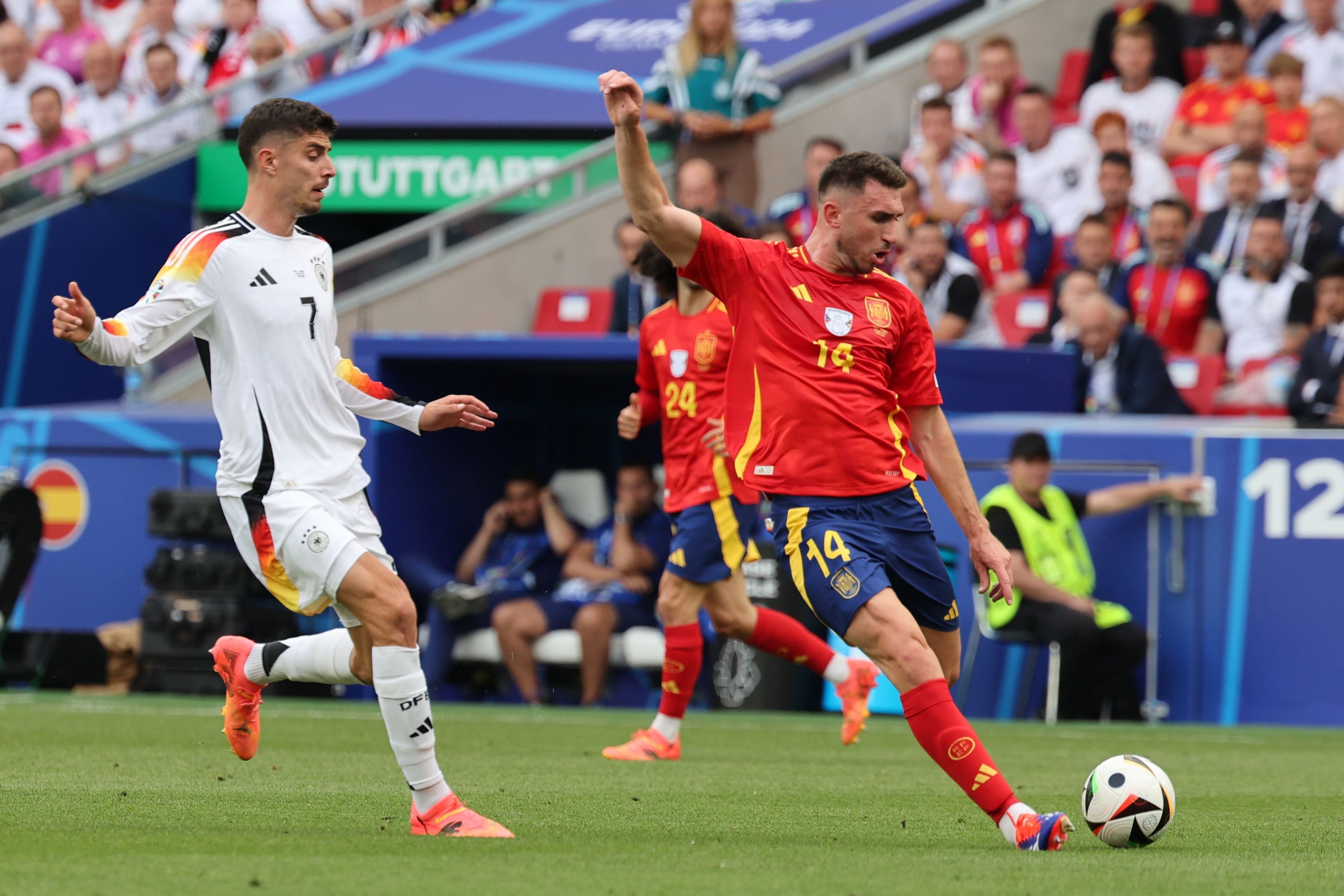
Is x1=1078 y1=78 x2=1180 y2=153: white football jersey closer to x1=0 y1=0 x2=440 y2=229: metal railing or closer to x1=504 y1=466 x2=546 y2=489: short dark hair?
x1=504 y1=466 x2=546 y2=489: short dark hair

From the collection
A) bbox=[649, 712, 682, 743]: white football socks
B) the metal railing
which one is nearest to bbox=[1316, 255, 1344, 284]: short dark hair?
bbox=[649, 712, 682, 743]: white football socks

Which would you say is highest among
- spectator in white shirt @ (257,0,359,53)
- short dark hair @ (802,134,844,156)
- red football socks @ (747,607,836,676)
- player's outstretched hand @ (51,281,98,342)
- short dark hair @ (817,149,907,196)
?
spectator in white shirt @ (257,0,359,53)

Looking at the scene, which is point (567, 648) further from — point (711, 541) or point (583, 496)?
point (711, 541)

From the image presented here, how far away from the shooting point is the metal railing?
1659cm

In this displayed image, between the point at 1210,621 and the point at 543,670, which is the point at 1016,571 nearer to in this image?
the point at 1210,621

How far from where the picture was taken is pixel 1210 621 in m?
12.2

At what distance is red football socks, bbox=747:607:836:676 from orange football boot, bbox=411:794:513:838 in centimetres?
396

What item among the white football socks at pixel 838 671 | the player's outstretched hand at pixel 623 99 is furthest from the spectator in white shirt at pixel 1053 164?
the player's outstretched hand at pixel 623 99

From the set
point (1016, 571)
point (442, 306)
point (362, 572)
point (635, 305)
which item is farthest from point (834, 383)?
point (442, 306)

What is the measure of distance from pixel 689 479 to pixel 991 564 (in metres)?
3.57

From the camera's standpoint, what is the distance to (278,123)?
6215 millimetres

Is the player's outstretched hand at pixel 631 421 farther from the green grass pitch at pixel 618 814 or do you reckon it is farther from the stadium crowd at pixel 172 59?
the stadium crowd at pixel 172 59

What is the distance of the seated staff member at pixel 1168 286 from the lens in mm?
13562

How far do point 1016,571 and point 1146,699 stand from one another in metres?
1.21
